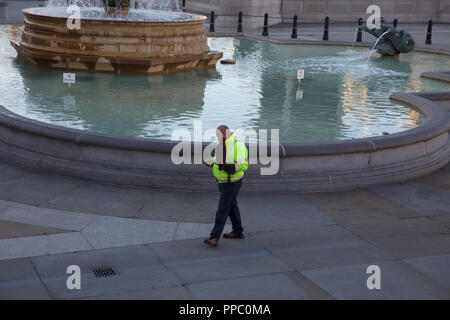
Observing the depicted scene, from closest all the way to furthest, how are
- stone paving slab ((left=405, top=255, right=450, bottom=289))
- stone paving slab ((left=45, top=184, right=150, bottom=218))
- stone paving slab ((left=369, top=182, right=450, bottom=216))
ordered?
stone paving slab ((left=405, top=255, right=450, bottom=289)) → stone paving slab ((left=45, top=184, right=150, bottom=218)) → stone paving slab ((left=369, top=182, right=450, bottom=216))

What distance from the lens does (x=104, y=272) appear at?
25.1 feet

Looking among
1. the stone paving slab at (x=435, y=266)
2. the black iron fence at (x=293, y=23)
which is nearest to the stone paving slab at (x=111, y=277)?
the stone paving slab at (x=435, y=266)

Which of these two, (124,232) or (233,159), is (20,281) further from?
(233,159)

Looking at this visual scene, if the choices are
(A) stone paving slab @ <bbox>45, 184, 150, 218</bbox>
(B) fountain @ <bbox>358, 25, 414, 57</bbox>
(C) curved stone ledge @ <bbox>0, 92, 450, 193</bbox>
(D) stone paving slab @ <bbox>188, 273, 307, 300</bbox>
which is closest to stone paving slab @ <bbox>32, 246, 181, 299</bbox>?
(D) stone paving slab @ <bbox>188, 273, 307, 300</bbox>

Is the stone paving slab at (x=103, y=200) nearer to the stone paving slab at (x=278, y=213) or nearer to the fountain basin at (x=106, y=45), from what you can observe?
the stone paving slab at (x=278, y=213)

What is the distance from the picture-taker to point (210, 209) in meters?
9.98

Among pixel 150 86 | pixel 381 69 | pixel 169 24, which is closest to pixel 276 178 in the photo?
pixel 150 86

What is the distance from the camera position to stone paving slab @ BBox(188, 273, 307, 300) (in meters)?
7.08

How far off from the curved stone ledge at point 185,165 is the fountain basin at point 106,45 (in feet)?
19.6

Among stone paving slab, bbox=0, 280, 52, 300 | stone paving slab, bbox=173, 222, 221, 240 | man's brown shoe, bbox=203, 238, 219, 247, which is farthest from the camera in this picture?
stone paving slab, bbox=173, 222, 221, 240

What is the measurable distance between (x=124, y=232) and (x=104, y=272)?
4.31 feet

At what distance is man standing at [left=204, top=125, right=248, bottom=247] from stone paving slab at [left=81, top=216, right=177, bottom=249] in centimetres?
73

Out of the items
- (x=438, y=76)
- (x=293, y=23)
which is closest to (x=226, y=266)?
(x=438, y=76)

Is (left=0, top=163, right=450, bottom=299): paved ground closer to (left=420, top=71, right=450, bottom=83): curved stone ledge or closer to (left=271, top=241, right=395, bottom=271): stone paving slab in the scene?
(left=271, top=241, right=395, bottom=271): stone paving slab
